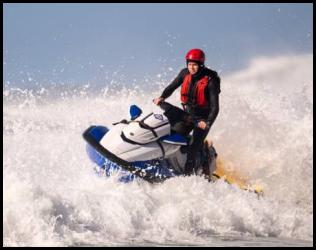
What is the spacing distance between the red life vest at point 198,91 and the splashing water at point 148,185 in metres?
1.09

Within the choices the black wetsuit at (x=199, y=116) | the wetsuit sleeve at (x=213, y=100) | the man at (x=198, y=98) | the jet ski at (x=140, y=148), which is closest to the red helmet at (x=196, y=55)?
the man at (x=198, y=98)

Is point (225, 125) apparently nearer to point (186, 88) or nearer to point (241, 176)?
point (241, 176)

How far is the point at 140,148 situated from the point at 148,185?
0.43 m

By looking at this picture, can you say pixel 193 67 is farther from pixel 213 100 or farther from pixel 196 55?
pixel 213 100

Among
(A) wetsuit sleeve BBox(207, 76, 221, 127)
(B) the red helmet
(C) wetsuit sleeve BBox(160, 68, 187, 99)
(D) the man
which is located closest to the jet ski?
(D) the man

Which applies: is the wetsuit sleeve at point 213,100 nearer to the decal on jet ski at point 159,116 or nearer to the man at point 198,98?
the man at point 198,98

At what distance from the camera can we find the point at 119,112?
9.84 meters

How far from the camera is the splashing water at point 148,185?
481cm

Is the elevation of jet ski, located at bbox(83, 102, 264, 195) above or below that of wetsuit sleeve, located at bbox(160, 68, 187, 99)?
below

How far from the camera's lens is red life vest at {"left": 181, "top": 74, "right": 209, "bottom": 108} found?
7359 millimetres

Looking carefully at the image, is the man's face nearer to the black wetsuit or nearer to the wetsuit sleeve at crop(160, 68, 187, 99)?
the black wetsuit

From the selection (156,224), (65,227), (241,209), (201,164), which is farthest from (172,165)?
(65,227)

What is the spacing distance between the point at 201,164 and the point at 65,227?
3229 millimetres

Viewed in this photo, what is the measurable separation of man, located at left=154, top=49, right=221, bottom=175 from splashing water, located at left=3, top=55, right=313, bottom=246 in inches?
26.4
